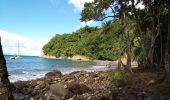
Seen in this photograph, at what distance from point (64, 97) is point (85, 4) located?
12.8 metres

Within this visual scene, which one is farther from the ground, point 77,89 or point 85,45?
point 85,45

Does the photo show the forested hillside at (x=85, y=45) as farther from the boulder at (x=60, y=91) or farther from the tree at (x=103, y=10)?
the boulder at (x=60, y=91)

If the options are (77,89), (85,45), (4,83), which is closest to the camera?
(4,83)

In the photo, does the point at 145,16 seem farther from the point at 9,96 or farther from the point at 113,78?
the point at 9,96

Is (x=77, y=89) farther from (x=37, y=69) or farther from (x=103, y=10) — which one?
(x=37, y=69)

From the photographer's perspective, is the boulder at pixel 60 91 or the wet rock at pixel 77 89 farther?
the wet rock at pixel 77 89

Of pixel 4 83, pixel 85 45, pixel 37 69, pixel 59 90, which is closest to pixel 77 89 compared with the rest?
pixel 59 90

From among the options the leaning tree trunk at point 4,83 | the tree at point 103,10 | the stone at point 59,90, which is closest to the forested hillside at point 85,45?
the tree at point 103,10

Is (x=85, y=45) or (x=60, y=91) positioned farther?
(x=85, y=45)

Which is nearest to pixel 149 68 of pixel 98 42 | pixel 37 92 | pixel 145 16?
pixel 145 16

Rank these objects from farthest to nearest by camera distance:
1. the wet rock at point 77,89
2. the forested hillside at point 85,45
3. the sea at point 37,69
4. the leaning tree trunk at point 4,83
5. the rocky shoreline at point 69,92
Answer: the forested hillside at point 85,45
the sea at point 37,69
the wet rock at point 77,89
the rocky shoreline at point 69,92
the leaning tree trunk at point 4,83

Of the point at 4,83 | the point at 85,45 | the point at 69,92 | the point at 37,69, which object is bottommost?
the point at 69,92

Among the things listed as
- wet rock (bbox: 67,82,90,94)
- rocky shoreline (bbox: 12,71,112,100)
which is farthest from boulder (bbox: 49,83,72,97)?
wet rock (bbox: 67,82,90,94)

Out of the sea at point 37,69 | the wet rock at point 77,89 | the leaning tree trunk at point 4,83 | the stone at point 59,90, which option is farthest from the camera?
the sea at point 37,69
